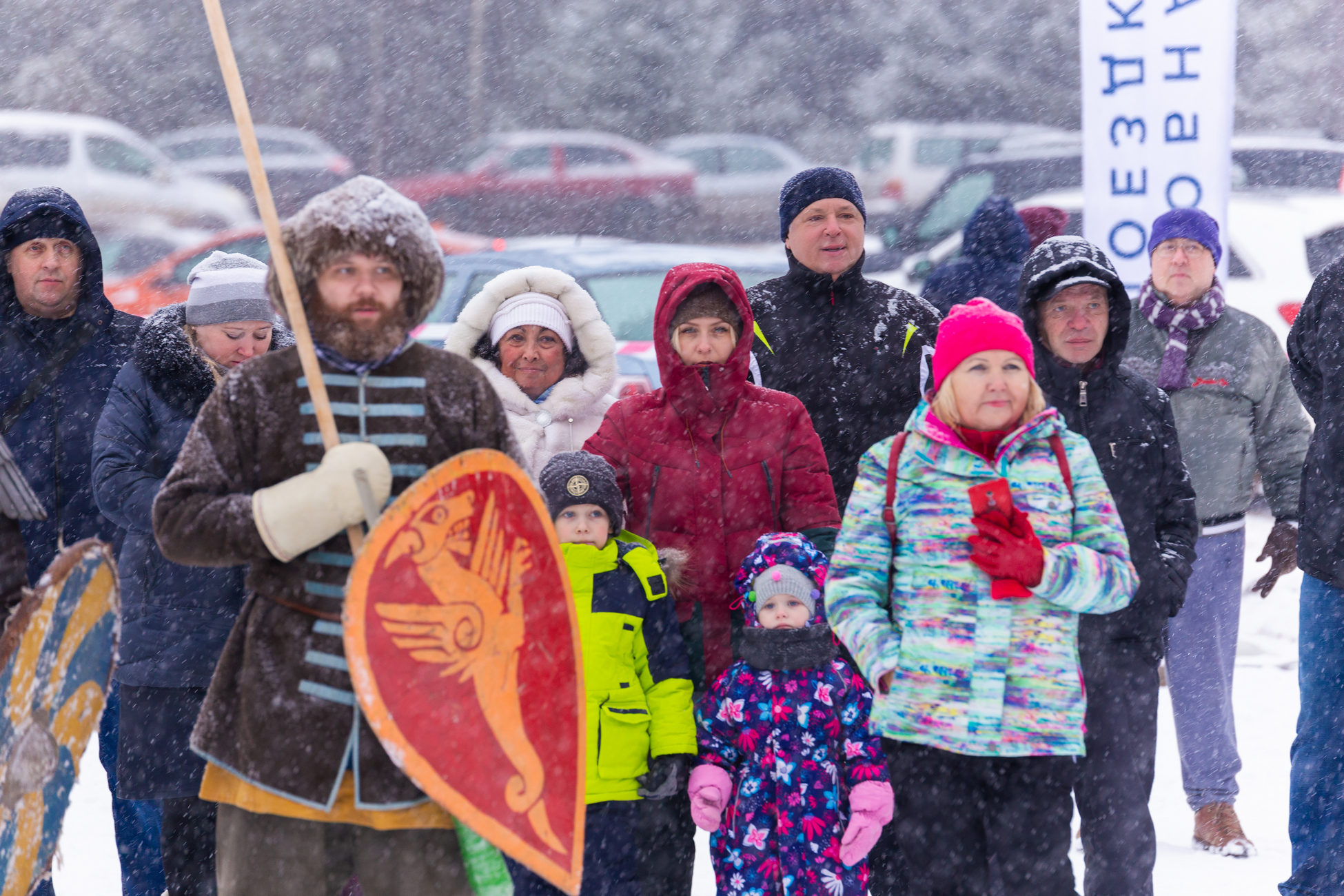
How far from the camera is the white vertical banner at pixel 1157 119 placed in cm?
565

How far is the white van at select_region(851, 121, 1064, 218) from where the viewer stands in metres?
20.5

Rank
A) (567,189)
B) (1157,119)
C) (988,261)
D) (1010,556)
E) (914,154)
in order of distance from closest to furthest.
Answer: (1010,556) → (1157,119) → (988,261) → (914,154) → (567,189)

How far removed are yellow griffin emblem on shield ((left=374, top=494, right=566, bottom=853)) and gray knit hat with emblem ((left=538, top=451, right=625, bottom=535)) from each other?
2.79ft

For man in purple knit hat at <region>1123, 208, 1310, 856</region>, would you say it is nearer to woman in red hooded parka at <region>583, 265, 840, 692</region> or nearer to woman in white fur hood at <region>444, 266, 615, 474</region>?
woman in red hooded parka at <region>583, 265, 840, 692</region>

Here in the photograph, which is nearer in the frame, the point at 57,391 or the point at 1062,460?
the point at 1062,460

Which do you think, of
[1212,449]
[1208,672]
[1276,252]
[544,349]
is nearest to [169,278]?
[1276,252]

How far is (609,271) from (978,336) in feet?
17.3

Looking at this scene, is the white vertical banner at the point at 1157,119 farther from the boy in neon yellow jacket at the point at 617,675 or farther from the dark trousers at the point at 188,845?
the dark trousers at the point at 188,845

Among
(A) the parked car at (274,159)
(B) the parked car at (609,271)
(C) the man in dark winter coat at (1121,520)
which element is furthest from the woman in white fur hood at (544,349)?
(A) the parked car at (274,159)

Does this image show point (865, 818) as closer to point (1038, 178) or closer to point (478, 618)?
point (478, 618)

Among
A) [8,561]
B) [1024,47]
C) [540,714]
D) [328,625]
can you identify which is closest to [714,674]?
[540,714]

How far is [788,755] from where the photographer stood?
3.28 metres

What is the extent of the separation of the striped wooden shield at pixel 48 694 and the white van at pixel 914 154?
58.9 ft

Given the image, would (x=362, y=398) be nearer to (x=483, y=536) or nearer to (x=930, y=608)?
(x=483, y=536)
